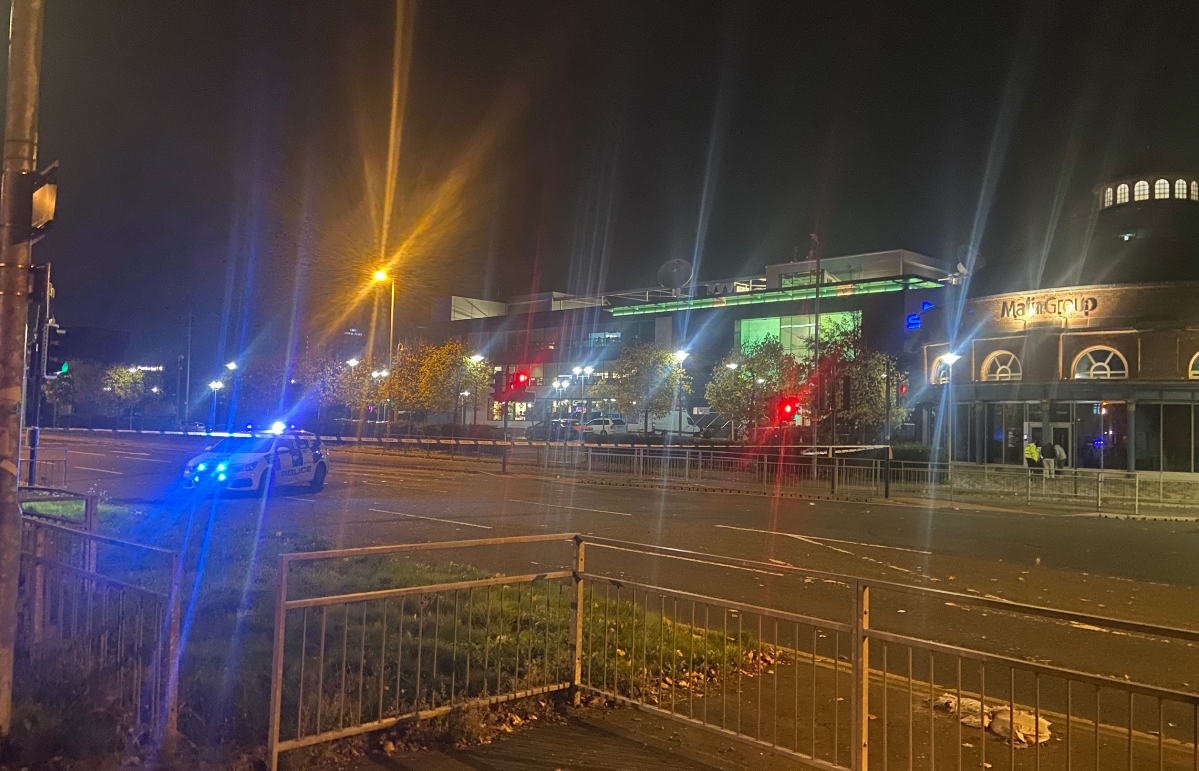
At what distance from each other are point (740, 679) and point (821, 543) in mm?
9800

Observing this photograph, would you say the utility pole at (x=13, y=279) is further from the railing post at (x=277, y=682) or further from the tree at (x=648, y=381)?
the tree at (x=648, y=381)

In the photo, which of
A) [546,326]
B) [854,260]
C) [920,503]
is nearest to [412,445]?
[920,503]

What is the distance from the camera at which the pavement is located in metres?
8.66

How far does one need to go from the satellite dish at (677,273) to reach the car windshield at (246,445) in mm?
68157

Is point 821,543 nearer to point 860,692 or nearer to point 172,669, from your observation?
point 860,692

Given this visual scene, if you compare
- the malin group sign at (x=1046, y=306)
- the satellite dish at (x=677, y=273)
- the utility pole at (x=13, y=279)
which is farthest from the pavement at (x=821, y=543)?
the satellite dish at (x=677, y=273)

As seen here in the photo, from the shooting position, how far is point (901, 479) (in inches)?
1072

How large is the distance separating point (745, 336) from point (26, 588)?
64162 millimetres

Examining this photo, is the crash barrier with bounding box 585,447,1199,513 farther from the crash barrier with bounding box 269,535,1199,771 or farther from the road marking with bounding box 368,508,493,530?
the crash barrier with bounding box 269,535,1199,771

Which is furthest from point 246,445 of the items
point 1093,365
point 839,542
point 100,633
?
point 1093,365

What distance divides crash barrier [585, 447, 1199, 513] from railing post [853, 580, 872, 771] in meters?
21.1

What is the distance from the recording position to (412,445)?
4600 cm

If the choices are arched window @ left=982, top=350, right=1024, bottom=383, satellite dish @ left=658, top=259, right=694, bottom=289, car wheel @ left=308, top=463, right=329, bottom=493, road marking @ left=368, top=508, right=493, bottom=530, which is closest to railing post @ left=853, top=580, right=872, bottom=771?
road marking @ left=368, top=508, right=493, bottom=530

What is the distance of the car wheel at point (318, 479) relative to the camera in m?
23.0
